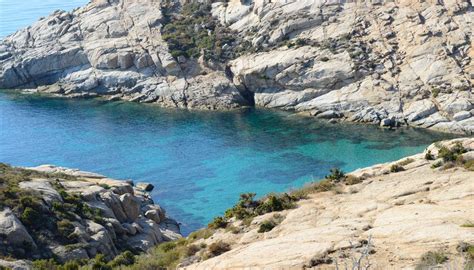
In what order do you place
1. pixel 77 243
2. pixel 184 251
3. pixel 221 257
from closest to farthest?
1. pixel 221 257
2. pixel 184 251
3. pixel 77 243

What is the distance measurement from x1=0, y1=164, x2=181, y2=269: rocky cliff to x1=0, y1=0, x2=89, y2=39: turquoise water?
294 ft

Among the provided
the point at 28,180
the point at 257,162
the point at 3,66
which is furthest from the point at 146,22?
the point at 28,180

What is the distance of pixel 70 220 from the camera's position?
33594mm

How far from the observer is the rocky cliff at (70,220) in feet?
98.5

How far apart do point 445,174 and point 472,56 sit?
1843 inches

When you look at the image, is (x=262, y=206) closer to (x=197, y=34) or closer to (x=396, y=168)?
(x=396, y=168)

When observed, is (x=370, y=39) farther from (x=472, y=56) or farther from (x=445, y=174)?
(x=445, y=174)

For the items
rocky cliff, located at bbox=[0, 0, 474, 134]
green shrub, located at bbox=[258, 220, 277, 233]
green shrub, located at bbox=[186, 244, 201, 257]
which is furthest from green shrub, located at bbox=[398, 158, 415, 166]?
rocky cliff, located at bbox=[0, 0, 474, 134]

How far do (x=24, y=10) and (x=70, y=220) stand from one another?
128 meters

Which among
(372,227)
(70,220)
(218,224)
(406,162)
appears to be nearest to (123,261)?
(218,224)

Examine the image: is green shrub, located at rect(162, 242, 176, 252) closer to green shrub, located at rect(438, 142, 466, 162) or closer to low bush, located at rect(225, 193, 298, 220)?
low bush, located at rect(225, 193, 298, 220)

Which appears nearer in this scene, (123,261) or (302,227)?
(302,227)

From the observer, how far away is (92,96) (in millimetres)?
89312

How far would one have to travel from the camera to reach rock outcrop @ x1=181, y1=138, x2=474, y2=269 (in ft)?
64.2
